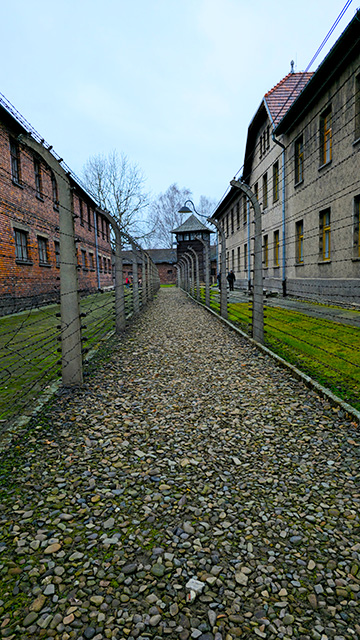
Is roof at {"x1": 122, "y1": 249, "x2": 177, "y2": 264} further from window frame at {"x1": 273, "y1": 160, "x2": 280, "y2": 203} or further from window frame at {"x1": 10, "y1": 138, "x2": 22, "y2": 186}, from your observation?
window frame at {"x1": 10, "y1": 138, "x2": 22, "y2": 186}

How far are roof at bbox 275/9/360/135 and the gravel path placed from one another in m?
8.03

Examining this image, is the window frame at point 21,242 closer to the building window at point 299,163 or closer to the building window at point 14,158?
the building window at point 14,158

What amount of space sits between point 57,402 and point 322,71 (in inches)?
539

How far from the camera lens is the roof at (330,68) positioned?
10406mm

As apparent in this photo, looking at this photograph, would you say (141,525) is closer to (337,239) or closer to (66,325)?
(66,325)

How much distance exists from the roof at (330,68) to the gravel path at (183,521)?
8030 mm

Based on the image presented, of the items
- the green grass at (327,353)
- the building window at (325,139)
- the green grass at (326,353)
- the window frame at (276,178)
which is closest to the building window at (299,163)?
the building window at (325,139)

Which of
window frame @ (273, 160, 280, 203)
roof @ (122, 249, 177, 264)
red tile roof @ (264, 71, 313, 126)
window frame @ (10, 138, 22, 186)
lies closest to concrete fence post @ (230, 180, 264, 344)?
window frame @ (10, 138, 22, 186)

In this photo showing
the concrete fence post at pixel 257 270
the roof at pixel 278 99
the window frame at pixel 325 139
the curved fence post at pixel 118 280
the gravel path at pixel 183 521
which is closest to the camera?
the gravel path at pixel 183 521

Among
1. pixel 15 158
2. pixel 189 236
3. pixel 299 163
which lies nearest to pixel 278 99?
pixel 299 163

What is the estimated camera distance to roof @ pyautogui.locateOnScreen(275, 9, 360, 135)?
410 inches

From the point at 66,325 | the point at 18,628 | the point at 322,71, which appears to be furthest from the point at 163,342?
the point at 322,71

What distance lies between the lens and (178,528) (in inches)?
87.8

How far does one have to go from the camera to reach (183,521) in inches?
90.4
